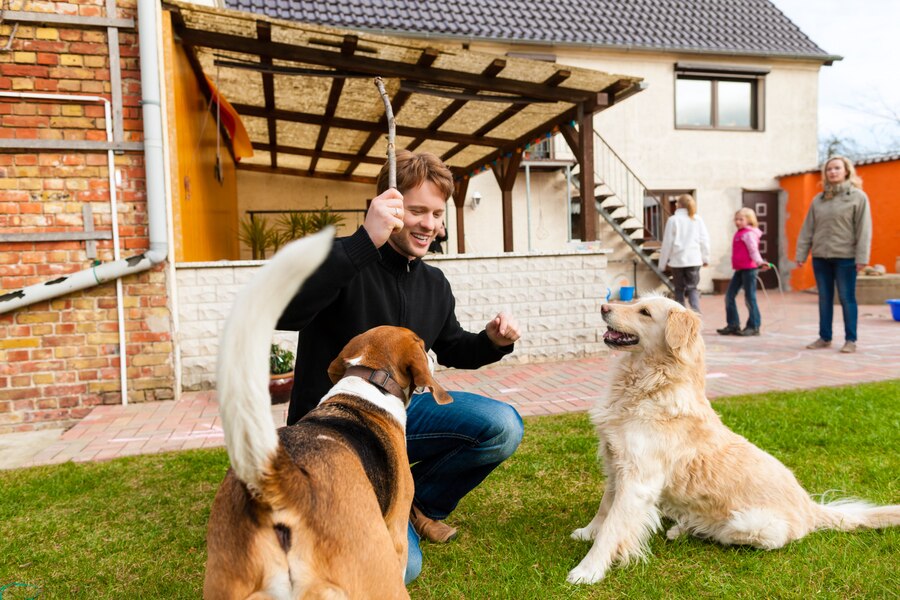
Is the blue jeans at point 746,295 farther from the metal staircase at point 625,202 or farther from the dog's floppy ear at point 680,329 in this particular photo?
the dog's floppy ear at point 680,329

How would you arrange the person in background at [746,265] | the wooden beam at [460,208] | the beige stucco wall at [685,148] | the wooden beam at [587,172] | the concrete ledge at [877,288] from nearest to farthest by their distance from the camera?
the wooden beam at [587,172]
the person in background at [746,265]
the concrete ledge at [877,288]
the wooden beam at [460,208]
the beige stucco wall at [685,148]

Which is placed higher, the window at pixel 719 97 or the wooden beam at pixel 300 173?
the window at pixel 719 97

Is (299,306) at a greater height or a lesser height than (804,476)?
greater

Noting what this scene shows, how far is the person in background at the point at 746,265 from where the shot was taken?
847cm

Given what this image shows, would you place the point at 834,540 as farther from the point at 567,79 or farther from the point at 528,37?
the point at 528,37

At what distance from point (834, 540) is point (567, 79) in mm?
5988

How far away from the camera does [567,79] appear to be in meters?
7.07

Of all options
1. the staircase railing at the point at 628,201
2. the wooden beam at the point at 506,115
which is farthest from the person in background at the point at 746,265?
the staircase railing at the point at 628,201

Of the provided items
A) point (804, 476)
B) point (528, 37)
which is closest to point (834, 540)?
point (804, 476)

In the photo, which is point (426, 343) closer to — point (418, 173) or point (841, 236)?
point (418, 173)

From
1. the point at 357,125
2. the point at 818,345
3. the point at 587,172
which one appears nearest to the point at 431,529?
the point at 587,172

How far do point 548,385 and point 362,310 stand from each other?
3.90m

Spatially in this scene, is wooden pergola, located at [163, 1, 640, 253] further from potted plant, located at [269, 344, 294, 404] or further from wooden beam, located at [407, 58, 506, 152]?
potted plant, located at [269, 344, 294, 404]

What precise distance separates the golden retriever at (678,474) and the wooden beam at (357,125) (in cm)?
810
